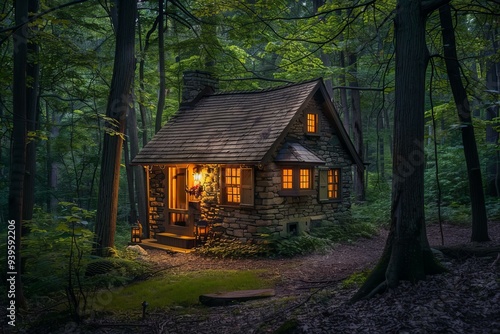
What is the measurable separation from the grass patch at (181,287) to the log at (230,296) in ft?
1.07

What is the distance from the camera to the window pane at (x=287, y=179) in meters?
12.3

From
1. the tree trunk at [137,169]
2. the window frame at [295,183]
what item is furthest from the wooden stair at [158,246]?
the window frame at [295,183]

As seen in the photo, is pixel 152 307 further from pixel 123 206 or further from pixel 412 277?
pixel 123 206

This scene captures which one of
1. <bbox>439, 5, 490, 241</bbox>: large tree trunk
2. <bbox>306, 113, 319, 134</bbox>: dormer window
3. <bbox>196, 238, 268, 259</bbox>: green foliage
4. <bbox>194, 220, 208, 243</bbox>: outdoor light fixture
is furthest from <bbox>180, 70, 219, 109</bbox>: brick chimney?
<bbox>439, 5, 490, 241</bbox>: large tree trunk

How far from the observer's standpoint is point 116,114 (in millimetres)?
9219

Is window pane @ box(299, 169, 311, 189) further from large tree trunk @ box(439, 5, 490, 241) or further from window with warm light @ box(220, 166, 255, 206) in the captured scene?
large tree trunk @ box(439, 5, 490, 241)

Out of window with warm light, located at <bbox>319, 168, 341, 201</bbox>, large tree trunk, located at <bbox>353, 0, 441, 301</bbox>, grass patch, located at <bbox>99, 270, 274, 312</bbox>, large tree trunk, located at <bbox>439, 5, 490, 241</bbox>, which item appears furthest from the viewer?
window with warm light, located at <bbox>319, 168, 341, 201</bbox>

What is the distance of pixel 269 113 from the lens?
520 inches

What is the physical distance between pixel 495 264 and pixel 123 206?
2156 cm

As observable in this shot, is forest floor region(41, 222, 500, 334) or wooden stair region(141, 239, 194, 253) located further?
wooden stair region(141, 239, 194, 253)

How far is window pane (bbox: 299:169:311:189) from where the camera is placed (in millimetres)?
12805

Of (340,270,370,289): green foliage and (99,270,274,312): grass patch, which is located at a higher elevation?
(340,270,370,289): green foliage

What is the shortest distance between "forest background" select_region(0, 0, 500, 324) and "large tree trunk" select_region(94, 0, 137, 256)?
17cm

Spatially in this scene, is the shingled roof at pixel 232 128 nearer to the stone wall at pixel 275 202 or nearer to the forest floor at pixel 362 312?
the stone wall at pixel 275 202
